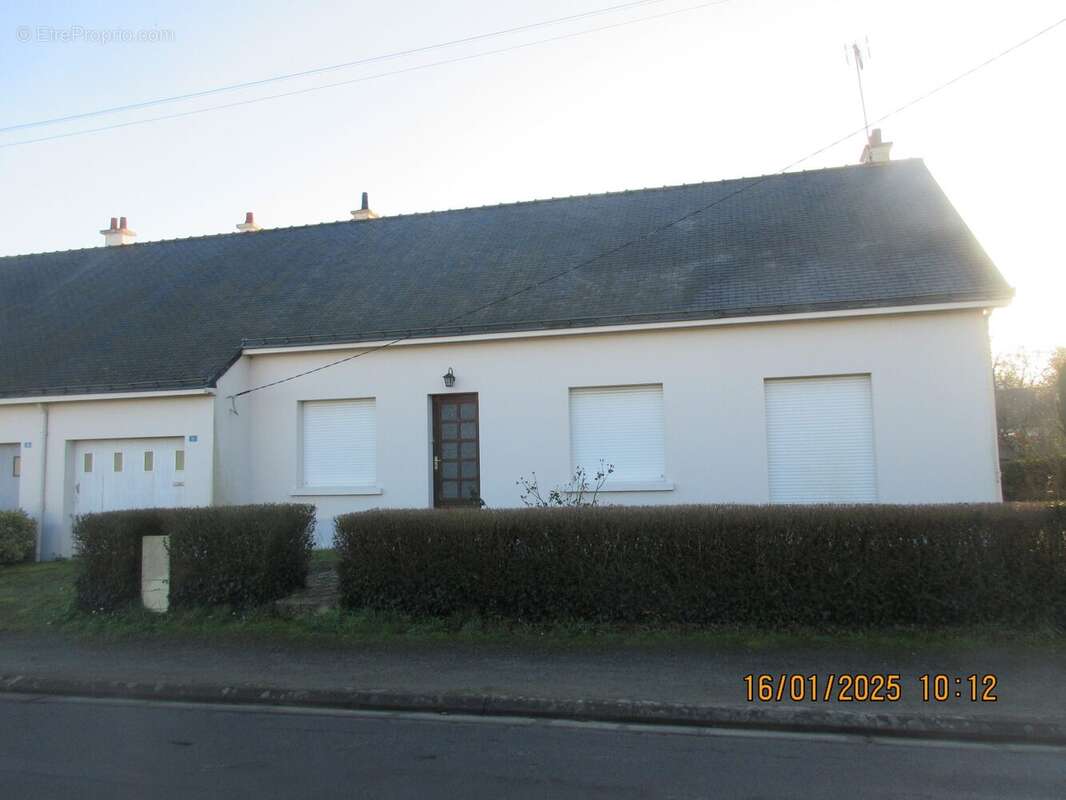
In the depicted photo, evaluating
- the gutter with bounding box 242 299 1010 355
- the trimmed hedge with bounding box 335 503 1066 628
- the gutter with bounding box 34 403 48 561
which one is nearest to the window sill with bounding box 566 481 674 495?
the gutter with bounding box 242 299 1010 355

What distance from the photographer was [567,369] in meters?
13.5

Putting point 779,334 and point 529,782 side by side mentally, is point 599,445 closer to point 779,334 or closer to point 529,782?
point 779,334

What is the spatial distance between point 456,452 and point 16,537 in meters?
7.31

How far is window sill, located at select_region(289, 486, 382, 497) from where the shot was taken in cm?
Result: 1416

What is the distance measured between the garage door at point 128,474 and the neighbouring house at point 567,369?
4 centimetres

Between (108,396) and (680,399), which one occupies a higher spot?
(108,396)

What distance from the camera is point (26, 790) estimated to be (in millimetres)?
5051

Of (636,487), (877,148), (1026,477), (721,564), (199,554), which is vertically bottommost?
(721,564)

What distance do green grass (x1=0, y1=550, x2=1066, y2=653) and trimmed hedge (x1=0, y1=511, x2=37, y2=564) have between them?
3.39m

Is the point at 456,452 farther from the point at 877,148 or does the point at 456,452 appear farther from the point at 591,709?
the point at 877,148

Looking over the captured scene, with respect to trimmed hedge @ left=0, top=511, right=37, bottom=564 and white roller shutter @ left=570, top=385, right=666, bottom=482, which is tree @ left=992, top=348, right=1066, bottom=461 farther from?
trimmed hedge @ left=0, top=511, right=37, bottom=564

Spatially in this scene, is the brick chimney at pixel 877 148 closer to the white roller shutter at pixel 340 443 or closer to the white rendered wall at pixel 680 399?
the white rendered wall at pixel 680 399

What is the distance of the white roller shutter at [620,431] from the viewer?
43.3 ft

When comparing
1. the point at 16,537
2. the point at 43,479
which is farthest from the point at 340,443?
the point at 16,537
